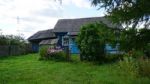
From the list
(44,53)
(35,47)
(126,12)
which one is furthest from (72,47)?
(126,12)

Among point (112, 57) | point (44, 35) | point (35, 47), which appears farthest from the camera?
point (35, 47)

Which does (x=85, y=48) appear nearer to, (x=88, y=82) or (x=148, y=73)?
(x=148, y=73)

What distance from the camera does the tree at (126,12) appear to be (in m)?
13.3

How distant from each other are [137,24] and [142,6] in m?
1.05

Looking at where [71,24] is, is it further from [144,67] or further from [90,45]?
[144,67]

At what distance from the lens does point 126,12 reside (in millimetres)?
13555

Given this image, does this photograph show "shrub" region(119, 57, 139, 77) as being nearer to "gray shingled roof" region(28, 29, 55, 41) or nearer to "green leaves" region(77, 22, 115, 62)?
"green leaves" region(77, 22, 115, 62)

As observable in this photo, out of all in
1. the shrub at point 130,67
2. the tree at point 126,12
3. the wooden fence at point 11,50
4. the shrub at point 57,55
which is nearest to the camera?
the tree at point 126,12

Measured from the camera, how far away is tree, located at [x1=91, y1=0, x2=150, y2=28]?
13.3m

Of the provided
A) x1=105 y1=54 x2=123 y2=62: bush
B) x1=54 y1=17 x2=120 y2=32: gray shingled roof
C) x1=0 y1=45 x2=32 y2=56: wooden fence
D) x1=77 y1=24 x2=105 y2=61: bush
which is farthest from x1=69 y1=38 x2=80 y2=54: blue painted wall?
x1=105 y1=54 x2=123 y2=62: bush

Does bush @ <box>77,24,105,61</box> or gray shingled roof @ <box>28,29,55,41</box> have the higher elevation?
gray shingled roof @ <box>28,29,55,41</box>

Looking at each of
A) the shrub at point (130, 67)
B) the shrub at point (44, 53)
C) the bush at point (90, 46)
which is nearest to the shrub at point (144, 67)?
the shrub at point (130, 67)

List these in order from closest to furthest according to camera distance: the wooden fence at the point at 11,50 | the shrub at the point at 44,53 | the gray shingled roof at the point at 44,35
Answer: the shrub at the point at 44,53
the wooden fence at the point at 11,50
the gray shingled roof at the point at 44,35

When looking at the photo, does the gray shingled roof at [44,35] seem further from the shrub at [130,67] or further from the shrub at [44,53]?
the shrub at [130,67]
